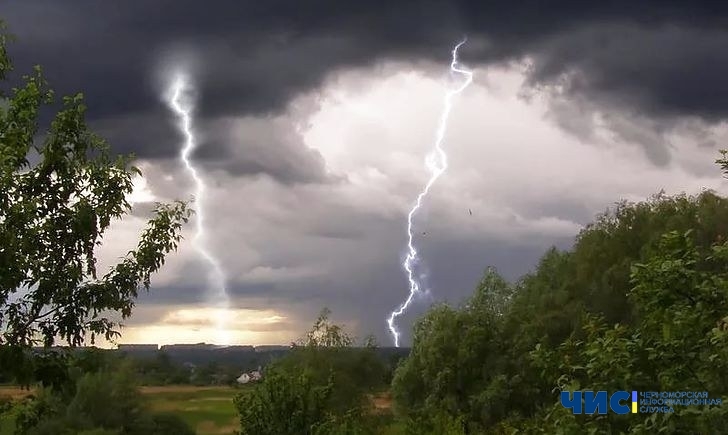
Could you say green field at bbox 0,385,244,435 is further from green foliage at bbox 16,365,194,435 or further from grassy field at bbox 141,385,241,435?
green foliage at bbox 16,365,194,435

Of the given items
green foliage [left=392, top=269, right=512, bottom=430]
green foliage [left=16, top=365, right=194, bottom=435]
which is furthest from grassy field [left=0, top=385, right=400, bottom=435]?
green foliage [left=392, top=269, right=512, bottom=430]

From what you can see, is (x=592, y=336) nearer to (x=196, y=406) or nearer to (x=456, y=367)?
(x=456, y=367)

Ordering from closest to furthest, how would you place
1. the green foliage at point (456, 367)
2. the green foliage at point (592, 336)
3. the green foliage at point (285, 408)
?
1. the green foliage at point (592, 336)
2. the green foliage at point (285, 408)
3. the green foliage at point (456, 367)

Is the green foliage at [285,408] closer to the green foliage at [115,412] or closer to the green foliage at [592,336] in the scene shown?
the green foliage at [592,336]

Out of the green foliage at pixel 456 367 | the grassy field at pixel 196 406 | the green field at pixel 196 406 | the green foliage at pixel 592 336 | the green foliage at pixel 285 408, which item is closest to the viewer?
the green foliage at pixel 592 336

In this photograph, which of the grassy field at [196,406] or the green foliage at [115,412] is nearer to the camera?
the green foliage at [115,412]

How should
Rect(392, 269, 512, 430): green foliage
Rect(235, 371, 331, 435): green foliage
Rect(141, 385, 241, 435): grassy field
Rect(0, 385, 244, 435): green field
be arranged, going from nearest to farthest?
Rect(235, 371, 331, 435): green foliage
Rect(392, 269, 512, 430): green foliage
Rect(0, 385, 244, 435): green field
Rect(141, 385, 241, 435): grassy field

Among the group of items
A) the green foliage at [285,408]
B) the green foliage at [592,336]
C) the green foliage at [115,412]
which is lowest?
the green foliage at [115,412]

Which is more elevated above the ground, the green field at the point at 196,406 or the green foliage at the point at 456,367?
the green foliage at the point at 456,367

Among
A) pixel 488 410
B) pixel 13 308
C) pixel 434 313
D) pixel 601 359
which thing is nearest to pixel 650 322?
pixel 601 359

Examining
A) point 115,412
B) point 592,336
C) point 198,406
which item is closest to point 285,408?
point 592,336

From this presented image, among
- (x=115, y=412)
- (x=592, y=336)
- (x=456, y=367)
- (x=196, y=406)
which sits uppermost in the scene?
(x=592, y=336)

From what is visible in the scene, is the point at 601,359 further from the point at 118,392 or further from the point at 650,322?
the point at 118,392

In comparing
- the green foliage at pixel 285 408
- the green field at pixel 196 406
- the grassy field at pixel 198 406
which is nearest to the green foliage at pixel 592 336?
the green foliage at pixel 285 408
